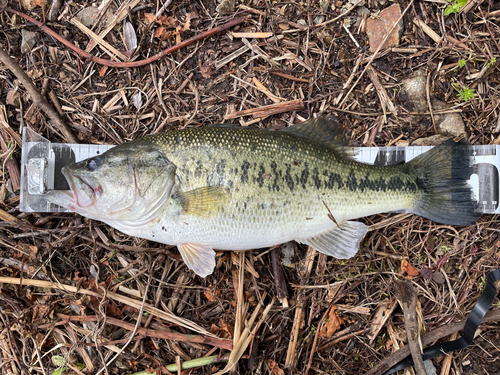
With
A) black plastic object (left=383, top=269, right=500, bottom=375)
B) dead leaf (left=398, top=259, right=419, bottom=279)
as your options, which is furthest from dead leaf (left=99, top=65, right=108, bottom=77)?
black plastic object (left=383, top=269, right=500, bottom=375)

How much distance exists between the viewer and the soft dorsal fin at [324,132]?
3.35 m

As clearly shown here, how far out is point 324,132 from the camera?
3377 millimetres

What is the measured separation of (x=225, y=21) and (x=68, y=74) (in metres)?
1.81

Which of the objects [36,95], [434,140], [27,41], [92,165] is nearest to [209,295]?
[92,165]

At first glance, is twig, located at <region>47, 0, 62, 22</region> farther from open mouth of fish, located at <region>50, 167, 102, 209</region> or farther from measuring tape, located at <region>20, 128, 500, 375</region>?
open mouth of fish, located at <region>50, 167, 102, 209</region>

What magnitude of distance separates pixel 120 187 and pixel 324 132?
202 centimetres

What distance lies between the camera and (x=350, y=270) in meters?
3.46

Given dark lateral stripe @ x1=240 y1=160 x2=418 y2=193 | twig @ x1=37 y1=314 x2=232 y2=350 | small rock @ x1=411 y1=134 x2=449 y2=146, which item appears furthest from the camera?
small rock @ x1=411 y1=134 x2=449 y2=146

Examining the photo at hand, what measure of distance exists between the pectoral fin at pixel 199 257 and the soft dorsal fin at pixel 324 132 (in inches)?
55.9

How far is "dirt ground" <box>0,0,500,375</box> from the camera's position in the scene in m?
3.35

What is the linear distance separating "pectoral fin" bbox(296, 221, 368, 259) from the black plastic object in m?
1.22

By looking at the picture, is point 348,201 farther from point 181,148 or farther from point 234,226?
point 181,148

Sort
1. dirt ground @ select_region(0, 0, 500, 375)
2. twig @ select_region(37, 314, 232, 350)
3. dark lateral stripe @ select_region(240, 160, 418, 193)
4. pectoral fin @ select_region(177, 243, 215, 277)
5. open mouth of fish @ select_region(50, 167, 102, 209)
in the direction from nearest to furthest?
open mouth of fish @ select_region(50, 167, 102, 209) → dark lateral stripe @ select_region(240, 160, 418, 193) → pectoral fin @ select_region(177, 243, 215, 277) → twig @ select_region(37, 314, 232, 350) → dirt ground @ select_region(0, 0, 500, 375)

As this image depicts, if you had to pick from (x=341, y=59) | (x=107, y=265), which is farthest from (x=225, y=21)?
(x=107, y=265)
